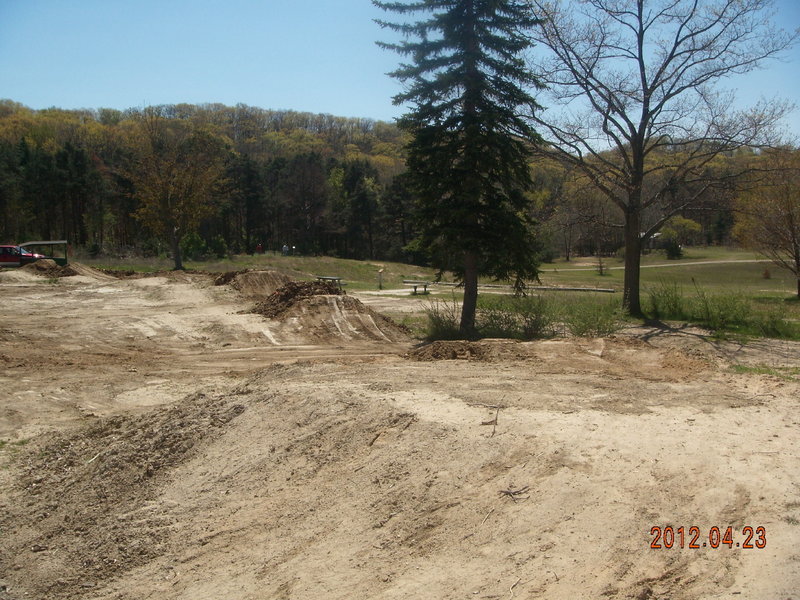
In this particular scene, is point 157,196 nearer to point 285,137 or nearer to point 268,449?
point 268,449

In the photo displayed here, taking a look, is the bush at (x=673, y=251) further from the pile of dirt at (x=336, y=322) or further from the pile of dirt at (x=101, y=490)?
the pile of dirt at (x=101, y=490)

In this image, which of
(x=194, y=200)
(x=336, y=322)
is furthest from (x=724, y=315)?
(x=194, y=200)

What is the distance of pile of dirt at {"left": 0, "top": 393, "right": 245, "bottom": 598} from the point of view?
20.5 ft

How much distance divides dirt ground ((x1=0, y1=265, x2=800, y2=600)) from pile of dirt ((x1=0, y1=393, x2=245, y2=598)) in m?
0.03

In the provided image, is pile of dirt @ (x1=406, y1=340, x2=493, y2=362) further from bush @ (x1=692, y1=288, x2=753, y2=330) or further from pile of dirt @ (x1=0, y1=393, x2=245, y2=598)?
bush @ (x1=692, y1=288, x2=753, y2=330)

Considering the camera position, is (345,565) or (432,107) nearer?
(345,565)

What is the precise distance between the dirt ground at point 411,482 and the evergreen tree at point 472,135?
606 centimetres

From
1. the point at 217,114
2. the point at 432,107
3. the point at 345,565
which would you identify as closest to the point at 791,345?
the point at 432,107

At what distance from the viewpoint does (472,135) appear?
1612 centimetres

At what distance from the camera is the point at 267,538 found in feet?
19.0

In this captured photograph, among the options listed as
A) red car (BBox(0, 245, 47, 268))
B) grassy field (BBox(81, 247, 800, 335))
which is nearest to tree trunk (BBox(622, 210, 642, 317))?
grassy field (BBox(81, 247, 800, 335))

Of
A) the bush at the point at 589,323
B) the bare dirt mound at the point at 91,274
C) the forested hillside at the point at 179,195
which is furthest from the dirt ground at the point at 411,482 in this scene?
the forested hillside at the point at 179,195

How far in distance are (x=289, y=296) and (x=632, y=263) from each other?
10.9 m

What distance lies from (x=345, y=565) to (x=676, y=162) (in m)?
18.4
